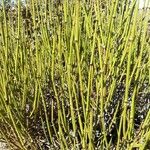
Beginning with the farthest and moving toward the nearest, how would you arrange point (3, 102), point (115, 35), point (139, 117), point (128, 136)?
point (139, 117), point (115, 35), point (3, 102), point (128, 136)

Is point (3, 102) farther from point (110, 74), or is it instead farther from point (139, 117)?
point (139, 117)

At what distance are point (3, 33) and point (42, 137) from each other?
24.7 inches

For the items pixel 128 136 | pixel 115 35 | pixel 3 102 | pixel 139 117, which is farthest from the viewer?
pixel 139 117

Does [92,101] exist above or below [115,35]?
below

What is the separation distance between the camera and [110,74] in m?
1.92

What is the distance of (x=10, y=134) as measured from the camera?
83.4 inches

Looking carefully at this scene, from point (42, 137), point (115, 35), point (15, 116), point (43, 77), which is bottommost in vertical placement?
point (42, 137)

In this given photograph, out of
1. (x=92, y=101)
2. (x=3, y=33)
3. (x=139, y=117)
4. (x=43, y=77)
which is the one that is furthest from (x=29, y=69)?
(x=139, y=117)

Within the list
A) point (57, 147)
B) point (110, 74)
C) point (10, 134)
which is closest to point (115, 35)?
point (110, 74)

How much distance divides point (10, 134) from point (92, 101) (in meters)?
0.52

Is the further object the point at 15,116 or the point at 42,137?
the point at 42,137

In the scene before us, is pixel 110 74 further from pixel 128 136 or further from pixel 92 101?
pixel 128 136

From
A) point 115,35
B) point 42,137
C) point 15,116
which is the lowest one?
point 42,137

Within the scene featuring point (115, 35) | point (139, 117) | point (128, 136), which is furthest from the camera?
point (139, 117)
